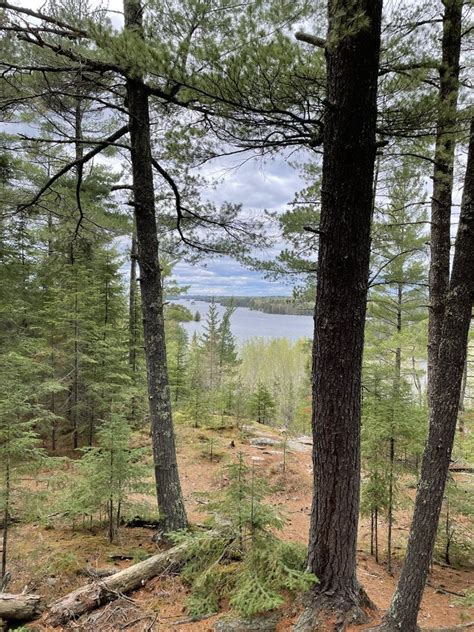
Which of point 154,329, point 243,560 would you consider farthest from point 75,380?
point 243,560

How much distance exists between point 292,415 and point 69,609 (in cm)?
2115

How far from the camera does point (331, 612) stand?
244cm

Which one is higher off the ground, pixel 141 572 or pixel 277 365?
pixel 141 572

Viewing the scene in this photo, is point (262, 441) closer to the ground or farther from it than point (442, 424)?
closer to the ground

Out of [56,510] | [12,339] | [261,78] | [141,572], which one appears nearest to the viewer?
[261,78]

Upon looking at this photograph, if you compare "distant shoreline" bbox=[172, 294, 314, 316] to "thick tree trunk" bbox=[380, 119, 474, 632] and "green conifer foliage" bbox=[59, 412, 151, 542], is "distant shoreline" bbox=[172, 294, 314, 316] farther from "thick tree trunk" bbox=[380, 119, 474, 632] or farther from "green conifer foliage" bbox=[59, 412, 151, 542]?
"thick tree trunk" bbox=[380, 119, 474, 632]

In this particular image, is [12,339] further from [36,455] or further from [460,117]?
[460,117]

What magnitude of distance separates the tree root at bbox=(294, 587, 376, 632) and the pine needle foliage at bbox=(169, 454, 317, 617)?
0.40 feet

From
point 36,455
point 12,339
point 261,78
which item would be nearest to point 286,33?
point 261,78

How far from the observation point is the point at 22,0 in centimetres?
309

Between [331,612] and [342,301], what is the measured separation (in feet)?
7.09

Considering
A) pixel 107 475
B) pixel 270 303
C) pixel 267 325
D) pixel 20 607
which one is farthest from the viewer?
pixel 267 325

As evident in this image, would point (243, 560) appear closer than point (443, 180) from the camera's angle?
Yes

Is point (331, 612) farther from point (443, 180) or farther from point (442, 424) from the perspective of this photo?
point (443, 180)
